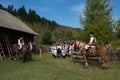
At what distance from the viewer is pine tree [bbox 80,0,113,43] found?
97.7ft

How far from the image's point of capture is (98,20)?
29938mm

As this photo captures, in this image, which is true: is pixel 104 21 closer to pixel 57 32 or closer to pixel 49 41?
pixel 49 41

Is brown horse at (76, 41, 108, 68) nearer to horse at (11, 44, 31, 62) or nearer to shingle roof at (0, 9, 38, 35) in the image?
horse at (11, 44, 31, 62)

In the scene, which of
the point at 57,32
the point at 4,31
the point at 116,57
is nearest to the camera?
the point at 116,57

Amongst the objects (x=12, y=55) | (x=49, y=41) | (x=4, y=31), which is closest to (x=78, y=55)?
(x=12, y=55)

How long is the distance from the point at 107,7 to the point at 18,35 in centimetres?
1304

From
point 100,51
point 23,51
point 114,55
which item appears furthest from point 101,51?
point 23,51

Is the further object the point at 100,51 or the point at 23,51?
the point at 23,51

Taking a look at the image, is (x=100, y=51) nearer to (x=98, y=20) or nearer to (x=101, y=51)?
(x=101, y=51)

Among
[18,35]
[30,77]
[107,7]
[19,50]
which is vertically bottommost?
[30,77]

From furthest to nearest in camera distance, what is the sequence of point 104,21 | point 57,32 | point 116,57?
point 57,32 → point 104,21 → point 116,57

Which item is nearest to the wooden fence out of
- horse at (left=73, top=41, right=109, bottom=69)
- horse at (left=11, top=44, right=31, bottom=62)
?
horse at (left=73, top=41, right=109, bottom=69)

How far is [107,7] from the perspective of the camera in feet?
104

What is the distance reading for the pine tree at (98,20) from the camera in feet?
97.7
